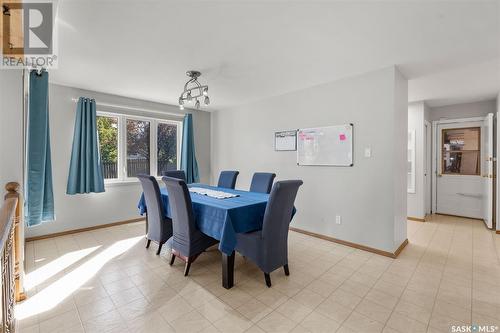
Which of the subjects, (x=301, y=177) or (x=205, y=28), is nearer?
(x=205, y=28)

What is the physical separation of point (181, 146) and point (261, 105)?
2.01 metres

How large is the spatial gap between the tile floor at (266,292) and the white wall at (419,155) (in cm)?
138

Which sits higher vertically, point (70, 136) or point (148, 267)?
point (70, 136)

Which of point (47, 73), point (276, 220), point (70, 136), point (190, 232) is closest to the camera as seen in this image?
point (276, 220)

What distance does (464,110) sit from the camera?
15.8 feet

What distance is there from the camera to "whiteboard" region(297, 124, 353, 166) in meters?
3.40

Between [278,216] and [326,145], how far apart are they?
5.82 feet

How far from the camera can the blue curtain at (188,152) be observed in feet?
17.0

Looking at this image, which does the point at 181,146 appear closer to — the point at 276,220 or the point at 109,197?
the point at 109,197

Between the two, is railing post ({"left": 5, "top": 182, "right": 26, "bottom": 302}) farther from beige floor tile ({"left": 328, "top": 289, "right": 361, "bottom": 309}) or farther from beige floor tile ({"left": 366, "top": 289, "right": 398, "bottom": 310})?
beige floor tile ({"left": 366, "top": 289, "right": 398, "bottom": 310})

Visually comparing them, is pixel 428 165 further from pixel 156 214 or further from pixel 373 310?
pixel 156 214

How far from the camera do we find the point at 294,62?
2881 millimetres

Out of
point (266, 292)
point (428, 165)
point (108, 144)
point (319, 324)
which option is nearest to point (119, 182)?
point (108, 144)

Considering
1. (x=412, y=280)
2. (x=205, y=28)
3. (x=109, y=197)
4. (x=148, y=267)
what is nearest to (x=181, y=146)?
(x=109, y=197)
